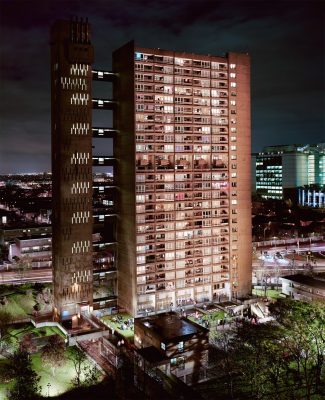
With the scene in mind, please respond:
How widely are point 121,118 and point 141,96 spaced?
4.79 m

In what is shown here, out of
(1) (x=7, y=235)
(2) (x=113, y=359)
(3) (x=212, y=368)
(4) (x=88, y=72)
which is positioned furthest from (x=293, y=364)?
(1) (x=7, y=235)

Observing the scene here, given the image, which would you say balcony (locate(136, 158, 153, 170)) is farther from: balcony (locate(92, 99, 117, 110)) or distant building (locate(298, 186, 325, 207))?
distant building (locate(298, 186, 325, 207))

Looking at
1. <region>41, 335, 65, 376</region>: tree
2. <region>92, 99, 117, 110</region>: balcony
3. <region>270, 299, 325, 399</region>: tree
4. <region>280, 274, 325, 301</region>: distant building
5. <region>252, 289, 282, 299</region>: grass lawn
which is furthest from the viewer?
<region>252, 289, 282, 299</region>: grass lawn

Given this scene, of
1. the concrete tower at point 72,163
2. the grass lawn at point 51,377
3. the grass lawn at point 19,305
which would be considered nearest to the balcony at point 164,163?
the concrete tower at point 72,163

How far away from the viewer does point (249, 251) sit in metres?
74.1

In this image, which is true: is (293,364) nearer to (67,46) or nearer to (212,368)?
(212,368)

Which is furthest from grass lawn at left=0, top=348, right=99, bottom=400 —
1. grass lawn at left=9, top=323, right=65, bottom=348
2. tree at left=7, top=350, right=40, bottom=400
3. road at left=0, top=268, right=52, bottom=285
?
road at left=0, top=268, right=52, bottom=285

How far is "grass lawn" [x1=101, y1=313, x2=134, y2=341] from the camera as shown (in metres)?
59.3

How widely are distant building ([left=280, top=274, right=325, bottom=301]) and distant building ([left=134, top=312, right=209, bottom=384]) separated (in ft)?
86.1

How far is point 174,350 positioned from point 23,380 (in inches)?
626

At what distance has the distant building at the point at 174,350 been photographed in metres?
46.1

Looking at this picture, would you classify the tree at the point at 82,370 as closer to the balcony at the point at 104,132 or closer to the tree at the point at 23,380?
the tree at the point at 23,380

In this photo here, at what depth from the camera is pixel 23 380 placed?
42.2 meters

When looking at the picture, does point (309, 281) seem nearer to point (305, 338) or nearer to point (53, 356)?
point (305, 338)
